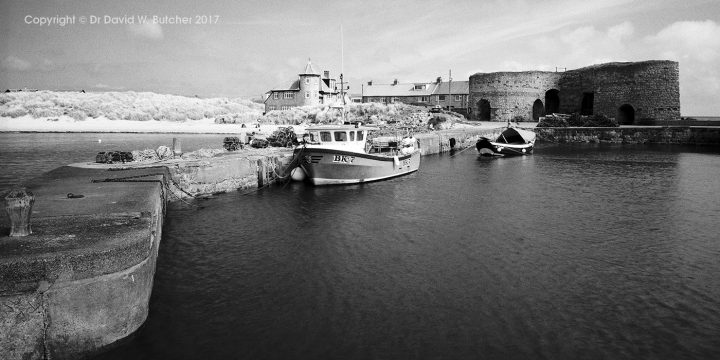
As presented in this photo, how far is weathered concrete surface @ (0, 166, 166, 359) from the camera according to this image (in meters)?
5.54

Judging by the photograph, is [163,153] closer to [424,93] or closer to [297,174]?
[297,174]

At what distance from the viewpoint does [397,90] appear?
71.8 m

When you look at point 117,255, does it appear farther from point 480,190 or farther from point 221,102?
point 221,102

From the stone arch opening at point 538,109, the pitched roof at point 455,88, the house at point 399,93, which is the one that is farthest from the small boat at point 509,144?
the house at point 399,93

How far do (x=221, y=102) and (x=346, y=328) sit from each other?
383ft

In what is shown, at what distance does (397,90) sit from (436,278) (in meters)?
64.5

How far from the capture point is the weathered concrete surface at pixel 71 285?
18.2 ft

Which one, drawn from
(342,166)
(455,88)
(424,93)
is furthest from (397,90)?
(342,166)

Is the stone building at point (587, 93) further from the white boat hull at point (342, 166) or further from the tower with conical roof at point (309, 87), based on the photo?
the white boat hull at point (342, 166)

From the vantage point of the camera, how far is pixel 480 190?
20.6 metres

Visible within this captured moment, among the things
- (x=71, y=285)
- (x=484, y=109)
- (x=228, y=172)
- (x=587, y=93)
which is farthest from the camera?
(x=484, y=109)

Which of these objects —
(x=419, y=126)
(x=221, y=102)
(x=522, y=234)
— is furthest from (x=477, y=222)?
(x=221, y=102)

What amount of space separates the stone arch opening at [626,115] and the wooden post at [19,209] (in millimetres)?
59020

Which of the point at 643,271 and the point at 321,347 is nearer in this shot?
the point at 321,347
